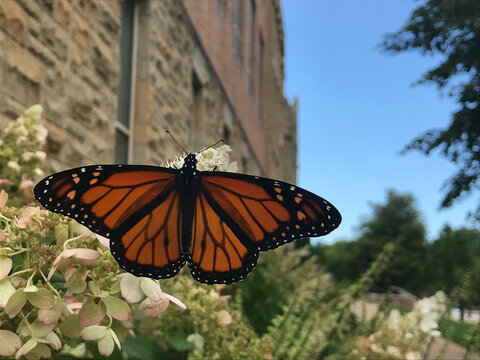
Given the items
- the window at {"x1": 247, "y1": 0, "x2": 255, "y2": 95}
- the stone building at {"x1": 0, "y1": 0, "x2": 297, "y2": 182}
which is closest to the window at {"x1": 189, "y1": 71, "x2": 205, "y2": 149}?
the stone building at {"x1": 0, "y1": 0, "x2": 297, "y2": 182}

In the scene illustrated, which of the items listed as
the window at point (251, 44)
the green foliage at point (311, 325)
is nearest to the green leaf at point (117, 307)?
the green foliage at point (311, 325)

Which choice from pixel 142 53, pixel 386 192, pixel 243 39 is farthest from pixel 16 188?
pixel 386 192

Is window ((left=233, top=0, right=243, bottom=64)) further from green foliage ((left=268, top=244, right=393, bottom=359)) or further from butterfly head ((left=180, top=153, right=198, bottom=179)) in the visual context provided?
butterfly head ((left=180, top=153, right=198, bottom=179))

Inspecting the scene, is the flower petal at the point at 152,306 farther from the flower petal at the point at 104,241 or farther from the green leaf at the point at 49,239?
the green leaf at the point at 49,239

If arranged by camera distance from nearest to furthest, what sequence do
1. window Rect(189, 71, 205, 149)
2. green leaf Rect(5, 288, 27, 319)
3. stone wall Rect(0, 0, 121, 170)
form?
1. green leaf Rect(5, 288, 27, 319)
2. stone wall Rect(0, 0, 121, 170)
3. window Rect(189, 71, 205, 149)

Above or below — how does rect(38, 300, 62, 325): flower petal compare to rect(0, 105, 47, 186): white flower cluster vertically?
below

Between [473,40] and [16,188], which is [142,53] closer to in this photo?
[16,188]

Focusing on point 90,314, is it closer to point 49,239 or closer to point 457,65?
point 49,239
